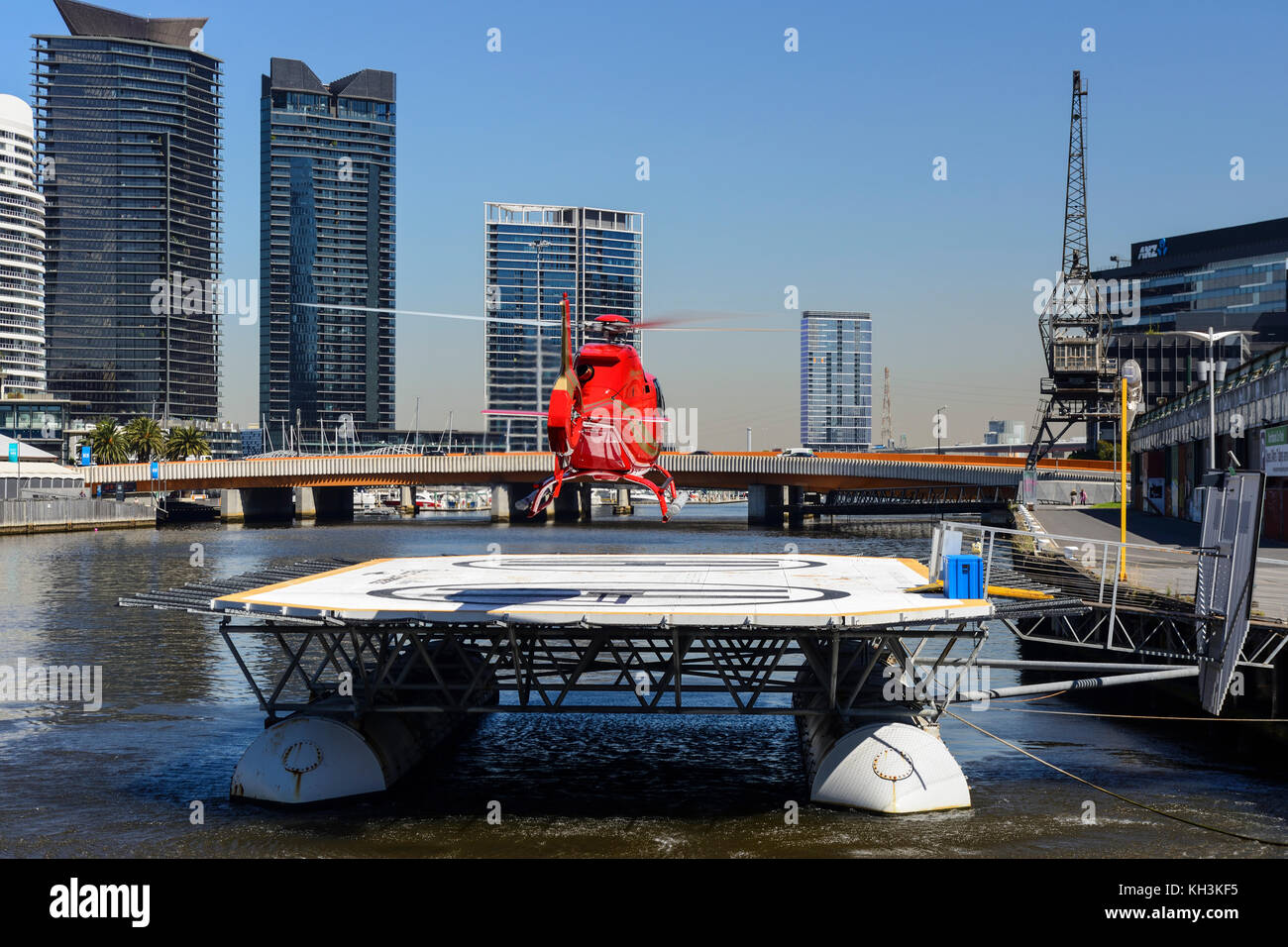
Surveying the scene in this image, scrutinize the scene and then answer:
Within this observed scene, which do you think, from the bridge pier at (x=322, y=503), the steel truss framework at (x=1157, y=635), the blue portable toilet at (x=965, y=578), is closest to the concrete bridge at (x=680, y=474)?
the bridge pier at (x=322, y=503)

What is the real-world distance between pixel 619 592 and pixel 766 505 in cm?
14237

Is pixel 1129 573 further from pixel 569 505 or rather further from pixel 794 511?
pixel 569 505

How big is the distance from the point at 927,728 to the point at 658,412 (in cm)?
1441

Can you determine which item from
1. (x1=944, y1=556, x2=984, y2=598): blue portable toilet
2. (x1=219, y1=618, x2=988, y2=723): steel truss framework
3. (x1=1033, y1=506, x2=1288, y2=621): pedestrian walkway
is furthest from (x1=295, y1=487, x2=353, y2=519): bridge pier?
(x1=944, y1=556, x2=984, y2=598): blue portable toilet

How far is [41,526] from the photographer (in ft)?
471

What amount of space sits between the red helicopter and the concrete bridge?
90829mm

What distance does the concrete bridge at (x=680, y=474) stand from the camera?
139 metres

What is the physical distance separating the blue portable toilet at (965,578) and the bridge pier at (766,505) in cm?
13827

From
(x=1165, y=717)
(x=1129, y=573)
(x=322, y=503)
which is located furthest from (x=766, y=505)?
(x=1165, y=717)

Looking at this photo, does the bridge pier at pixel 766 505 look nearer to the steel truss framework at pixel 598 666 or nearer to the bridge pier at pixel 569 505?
the bridge pier at pixel 569 505

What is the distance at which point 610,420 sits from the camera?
1454 inches

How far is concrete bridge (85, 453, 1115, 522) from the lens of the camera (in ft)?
456

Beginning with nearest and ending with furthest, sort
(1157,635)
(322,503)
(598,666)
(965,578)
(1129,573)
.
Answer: (965,578)
(598,666)
(1157,635)
(1129,573)
(322,503)

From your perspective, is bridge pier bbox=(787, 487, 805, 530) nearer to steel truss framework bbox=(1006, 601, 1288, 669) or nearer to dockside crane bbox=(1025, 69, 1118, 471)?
dockside crane bbox=(1025, 69, 1118, 471)
